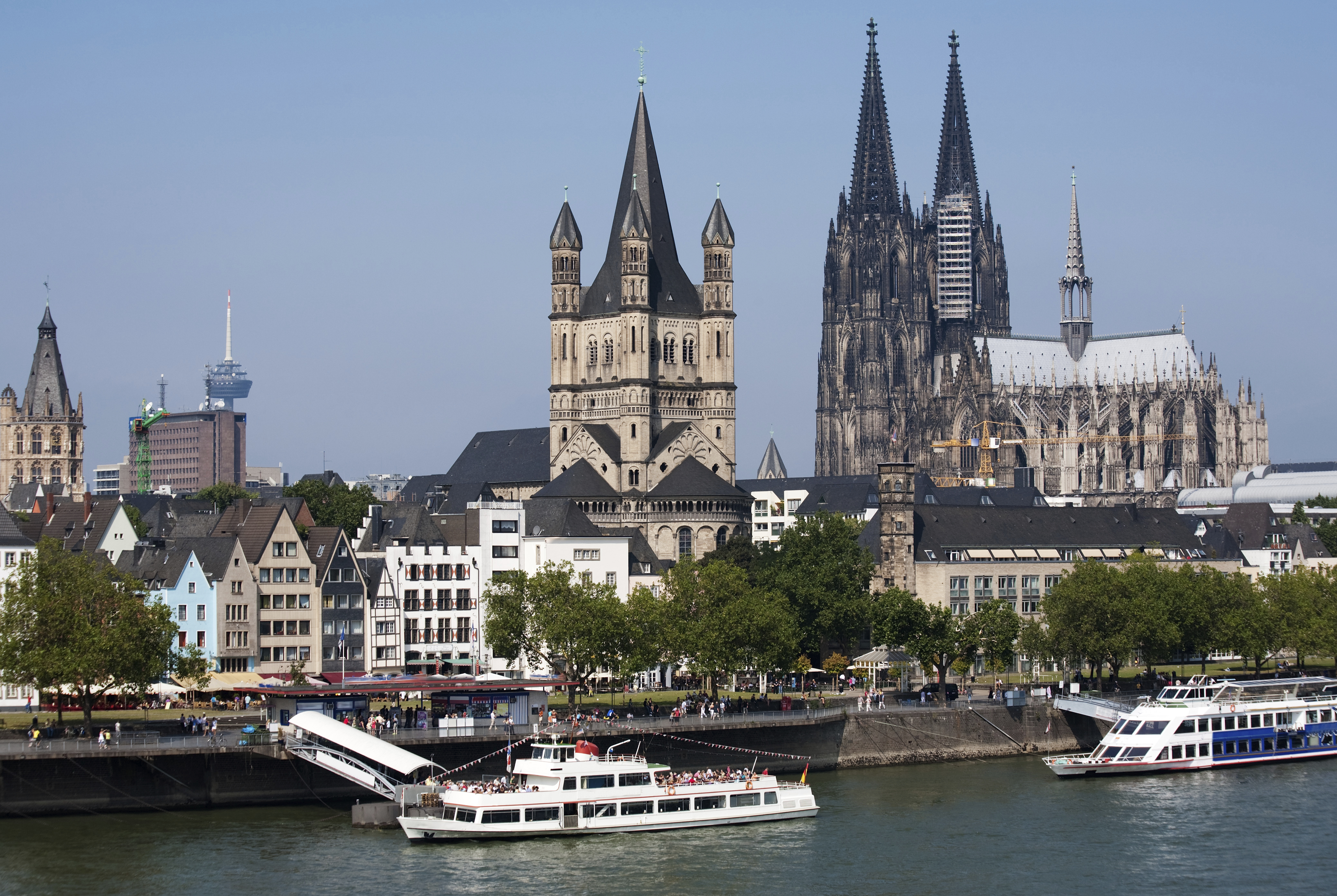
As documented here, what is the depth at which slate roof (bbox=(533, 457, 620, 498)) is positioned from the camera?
158m

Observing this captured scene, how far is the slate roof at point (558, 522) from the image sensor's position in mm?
137875

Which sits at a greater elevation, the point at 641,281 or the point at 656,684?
the point at 641,281

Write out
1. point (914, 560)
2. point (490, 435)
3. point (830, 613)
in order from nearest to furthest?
1. point (830, 613)
2. point (914, 560)
3. point (490, 435)

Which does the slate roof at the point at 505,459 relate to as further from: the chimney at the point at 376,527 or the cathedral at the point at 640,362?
the chimney at the point at 376,527

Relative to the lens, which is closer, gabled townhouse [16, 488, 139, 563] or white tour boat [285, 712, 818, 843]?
white tour boat [285, 712, 818, 843]

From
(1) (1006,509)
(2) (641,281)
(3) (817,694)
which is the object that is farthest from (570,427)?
(3) (817,694)

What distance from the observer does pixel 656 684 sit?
414ft

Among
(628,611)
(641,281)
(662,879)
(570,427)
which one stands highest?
(641,281)

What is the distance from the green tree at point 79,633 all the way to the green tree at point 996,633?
44.7 meters

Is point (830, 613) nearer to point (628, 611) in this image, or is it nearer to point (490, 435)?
point (628, 611)

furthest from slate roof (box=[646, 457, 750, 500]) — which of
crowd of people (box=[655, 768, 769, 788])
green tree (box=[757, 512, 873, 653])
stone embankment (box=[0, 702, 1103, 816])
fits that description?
crowd of people (box=[655, 768, 769, 788])

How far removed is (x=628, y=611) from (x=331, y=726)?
2812 centimetres

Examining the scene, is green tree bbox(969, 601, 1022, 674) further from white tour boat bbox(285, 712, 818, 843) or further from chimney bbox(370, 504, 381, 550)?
chimney bbox(370, 504, 381, 550)

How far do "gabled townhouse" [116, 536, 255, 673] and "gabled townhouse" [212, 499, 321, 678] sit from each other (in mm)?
699
